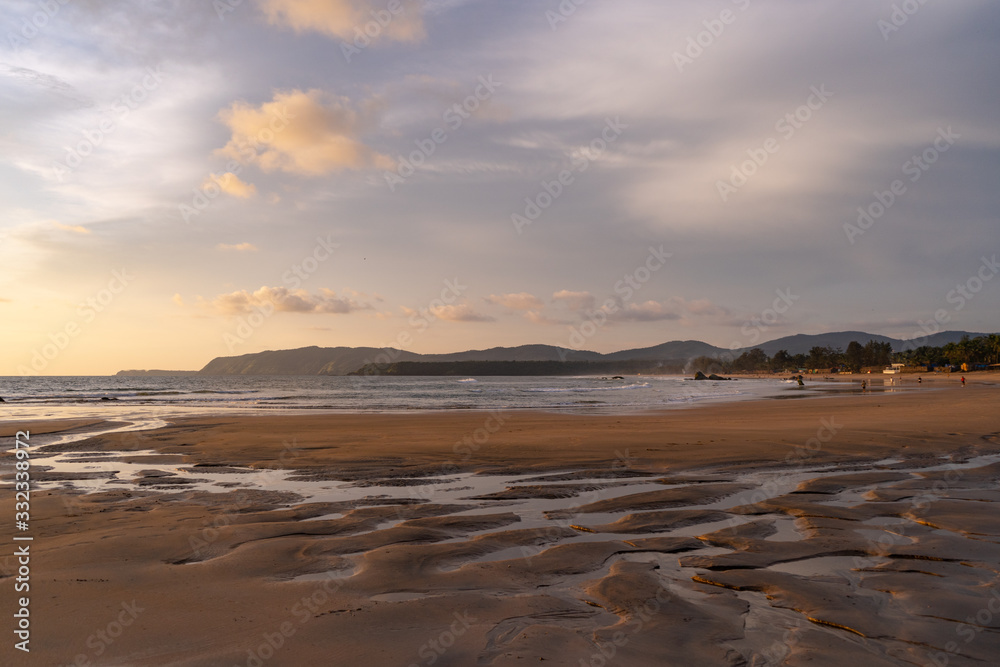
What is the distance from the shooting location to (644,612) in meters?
4.70

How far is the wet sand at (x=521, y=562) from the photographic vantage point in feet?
13.7

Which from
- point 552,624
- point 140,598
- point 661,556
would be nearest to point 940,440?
point 661,556

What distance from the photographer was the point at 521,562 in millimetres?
5984

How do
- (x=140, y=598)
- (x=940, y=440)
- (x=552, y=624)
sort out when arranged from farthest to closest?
(x=940, y=440), (x=140, y=598), (x=552, y=624)

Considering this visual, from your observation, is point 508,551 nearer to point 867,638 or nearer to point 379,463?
point 867,638

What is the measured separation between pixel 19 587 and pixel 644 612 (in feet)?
18.2
